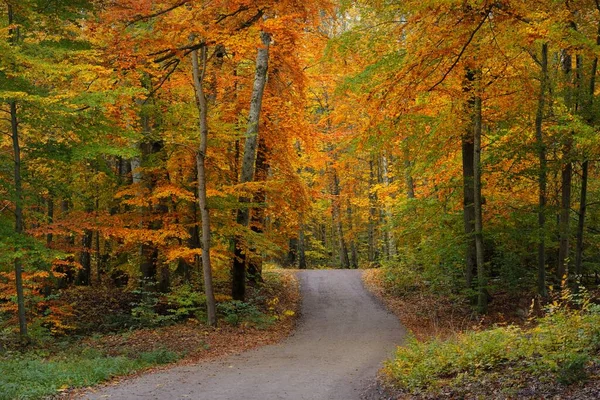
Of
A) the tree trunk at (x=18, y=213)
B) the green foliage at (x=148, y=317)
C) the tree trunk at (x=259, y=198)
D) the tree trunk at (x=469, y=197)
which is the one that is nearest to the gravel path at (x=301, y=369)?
the tree trunk at (x=469, y=197)

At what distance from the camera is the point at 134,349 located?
1147 centimetres

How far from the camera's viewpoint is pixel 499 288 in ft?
53.3

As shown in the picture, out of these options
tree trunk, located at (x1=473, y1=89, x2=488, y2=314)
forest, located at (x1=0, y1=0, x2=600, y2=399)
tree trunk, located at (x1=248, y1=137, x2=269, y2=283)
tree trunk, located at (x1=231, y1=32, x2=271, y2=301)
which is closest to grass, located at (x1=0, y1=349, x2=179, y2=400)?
forest, located at (x1=0, y1=0, x2=600, y2=399)

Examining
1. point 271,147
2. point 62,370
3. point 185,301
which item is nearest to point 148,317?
point 185,301

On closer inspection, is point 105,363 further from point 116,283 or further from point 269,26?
point 116,283

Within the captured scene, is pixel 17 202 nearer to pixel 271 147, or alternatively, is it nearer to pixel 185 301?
pixel 185 301

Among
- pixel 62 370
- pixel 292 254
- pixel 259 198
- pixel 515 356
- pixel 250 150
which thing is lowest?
pixel 292 254

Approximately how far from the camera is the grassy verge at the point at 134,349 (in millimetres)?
8305

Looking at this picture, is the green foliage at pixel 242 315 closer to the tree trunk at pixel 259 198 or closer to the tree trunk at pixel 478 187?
the tree trunk at pixel 259 198

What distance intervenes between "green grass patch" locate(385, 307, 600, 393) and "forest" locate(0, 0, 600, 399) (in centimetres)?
6

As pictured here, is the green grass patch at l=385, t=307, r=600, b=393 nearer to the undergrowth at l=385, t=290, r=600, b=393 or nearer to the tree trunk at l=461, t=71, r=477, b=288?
the undergrowth at l=385, t=290, r=600, b=393

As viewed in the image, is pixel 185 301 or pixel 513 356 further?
pixel 185 301

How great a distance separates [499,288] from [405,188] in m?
9.91

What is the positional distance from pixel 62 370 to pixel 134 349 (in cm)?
267
